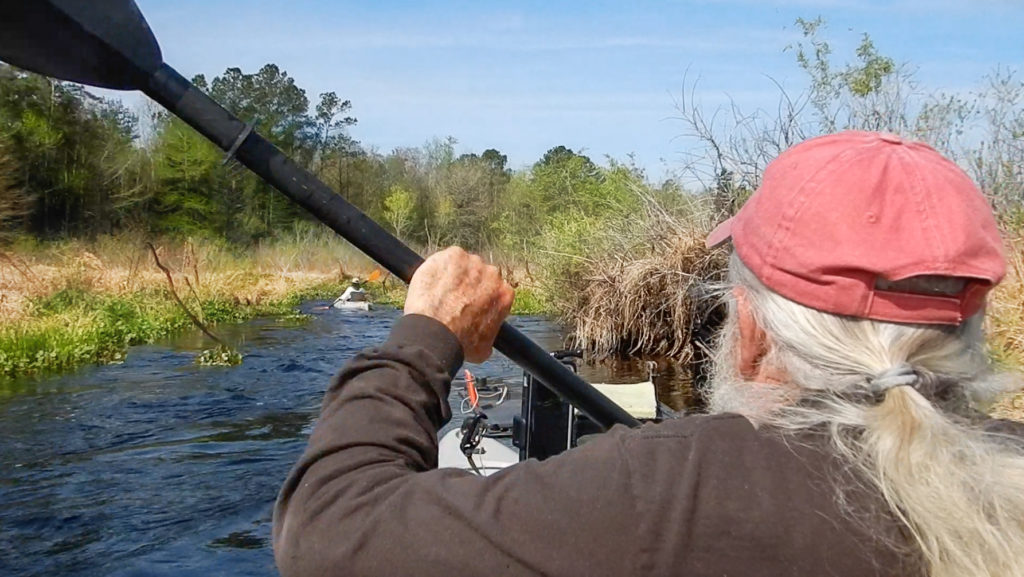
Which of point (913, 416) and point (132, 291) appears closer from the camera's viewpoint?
point (913, 416)

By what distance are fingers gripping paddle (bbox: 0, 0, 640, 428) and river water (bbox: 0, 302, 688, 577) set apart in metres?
5.37

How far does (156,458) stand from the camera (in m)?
9.29

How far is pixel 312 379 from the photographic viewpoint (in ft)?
44.2

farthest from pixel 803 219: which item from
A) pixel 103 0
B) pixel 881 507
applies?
pixel 103 0

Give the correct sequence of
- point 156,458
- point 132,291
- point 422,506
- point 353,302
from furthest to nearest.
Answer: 1. point 353,302
2. point 132,291
3. point 156,458
4. point 422,506

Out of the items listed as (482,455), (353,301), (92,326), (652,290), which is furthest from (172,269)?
(482,455)

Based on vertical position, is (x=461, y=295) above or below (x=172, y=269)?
above

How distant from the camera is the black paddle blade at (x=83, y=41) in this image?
1.61 meters

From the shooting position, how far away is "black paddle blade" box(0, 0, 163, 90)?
1607 millimetres

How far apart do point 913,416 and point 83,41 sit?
57.1 inches

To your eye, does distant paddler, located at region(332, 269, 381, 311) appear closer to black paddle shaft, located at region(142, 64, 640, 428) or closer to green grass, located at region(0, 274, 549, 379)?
green grass, located at region(0, 274, 549, 379)

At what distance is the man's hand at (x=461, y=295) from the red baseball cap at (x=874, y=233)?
0.42 metres

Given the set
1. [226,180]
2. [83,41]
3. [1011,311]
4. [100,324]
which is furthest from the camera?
[226,180]

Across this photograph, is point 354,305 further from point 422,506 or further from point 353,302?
point 422,506
